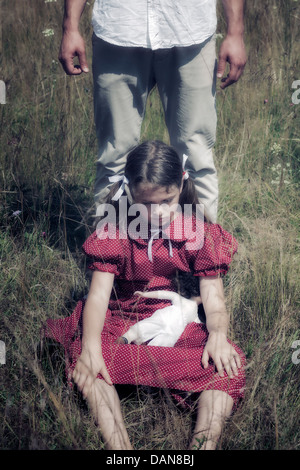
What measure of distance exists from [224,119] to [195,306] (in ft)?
5.39

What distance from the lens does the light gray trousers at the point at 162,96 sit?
2.23 metres

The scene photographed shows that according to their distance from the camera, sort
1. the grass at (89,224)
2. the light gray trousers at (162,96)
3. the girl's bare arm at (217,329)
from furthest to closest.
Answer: the light gray trousers at (162,96) → the girl's bare arm at (217,329) → the grass at (89,224)

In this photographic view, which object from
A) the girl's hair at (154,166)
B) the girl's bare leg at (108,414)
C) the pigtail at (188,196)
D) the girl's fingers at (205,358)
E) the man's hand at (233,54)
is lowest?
the girl's bare leg at (108,414)

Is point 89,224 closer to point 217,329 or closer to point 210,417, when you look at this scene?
point 217,329

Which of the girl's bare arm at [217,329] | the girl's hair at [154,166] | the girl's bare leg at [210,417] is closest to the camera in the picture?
the girl's bare leg at [210,417]

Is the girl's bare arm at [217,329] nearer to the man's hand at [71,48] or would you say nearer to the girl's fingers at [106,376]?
the girl's fingers at [106,376]

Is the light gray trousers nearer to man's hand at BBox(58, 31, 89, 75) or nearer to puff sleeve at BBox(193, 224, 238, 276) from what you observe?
man's hand at BBox(58, 31, 89, 75)

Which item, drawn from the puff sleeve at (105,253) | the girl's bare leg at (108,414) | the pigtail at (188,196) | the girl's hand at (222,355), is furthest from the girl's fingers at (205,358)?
the pigtail at (188,196)

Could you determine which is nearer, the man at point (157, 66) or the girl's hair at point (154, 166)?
the girl's hair at point (154, 166)

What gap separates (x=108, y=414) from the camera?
170 cm

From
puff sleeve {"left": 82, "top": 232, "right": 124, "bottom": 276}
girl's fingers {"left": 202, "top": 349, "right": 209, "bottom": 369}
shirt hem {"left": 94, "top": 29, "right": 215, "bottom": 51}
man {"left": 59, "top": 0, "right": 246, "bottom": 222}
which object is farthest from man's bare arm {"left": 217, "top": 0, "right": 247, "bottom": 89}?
girl's fingers {"left": 202, "top": 349, "right": 209, "bottom": 369}

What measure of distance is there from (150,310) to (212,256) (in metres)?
0.32
